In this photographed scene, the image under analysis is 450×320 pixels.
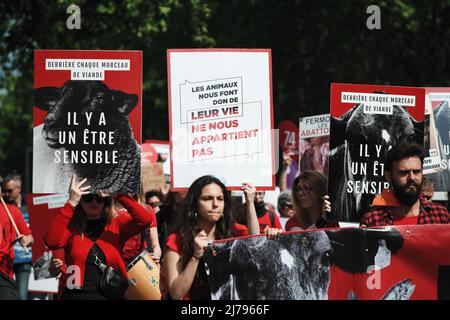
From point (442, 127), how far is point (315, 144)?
1208 millimetres

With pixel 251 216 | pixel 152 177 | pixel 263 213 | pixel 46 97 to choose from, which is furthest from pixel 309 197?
pixel 152 177

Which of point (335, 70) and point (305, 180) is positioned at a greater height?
point (335, 70)

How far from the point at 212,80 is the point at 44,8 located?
9.43 meters

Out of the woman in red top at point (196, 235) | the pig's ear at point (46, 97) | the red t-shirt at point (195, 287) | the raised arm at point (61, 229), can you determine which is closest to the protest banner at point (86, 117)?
the pig's ear at point (46, 97)

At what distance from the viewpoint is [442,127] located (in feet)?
31.1

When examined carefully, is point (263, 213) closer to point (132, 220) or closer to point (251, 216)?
point (251, 216)

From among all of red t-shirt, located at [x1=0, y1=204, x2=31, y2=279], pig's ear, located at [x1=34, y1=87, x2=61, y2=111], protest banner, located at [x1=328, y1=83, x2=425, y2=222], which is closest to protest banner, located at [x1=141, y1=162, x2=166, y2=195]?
red t-shirt, located at [x1=0, y1=204, x2=31, y2=279]

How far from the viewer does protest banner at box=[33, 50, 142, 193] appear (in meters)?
7.64

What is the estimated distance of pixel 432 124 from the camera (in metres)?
9.25

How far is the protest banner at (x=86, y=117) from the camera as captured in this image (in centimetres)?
764

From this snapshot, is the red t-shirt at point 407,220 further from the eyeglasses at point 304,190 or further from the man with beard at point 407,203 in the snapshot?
the eyeglasses at point 304,190
